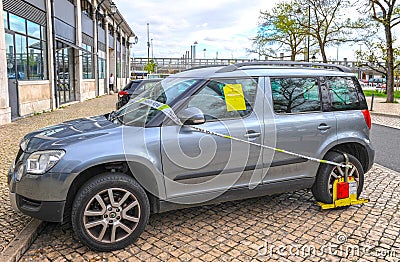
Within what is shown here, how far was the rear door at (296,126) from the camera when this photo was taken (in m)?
4.25

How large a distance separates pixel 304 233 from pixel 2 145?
23.1 ft

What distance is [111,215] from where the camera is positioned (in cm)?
353

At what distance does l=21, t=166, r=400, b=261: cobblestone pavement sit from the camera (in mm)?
3494

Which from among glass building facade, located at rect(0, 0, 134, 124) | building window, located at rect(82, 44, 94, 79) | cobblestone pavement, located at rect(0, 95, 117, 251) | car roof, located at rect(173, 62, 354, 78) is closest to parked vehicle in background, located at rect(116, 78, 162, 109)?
cobblestone pavement, located at rect(0, 95, 117, 251)

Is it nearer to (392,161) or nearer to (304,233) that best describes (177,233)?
(304,233)

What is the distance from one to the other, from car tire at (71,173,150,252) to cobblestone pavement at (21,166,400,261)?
0.14 m

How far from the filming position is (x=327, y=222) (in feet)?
14.1

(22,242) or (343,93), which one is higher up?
(343,93)

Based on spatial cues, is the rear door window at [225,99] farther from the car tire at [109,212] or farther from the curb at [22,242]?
the curb at [22,242]

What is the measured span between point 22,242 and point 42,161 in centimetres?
87

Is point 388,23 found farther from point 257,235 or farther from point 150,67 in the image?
point 150,67

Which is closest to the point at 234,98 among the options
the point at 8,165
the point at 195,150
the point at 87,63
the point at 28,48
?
the point at 195,150

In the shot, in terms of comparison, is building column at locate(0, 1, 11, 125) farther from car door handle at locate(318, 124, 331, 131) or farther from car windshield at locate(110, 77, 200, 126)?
car door handle at locate(318, 124, 331, 131)

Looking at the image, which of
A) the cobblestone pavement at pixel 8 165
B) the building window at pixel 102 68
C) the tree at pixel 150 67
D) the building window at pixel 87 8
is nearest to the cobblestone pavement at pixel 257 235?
the cobblestone pavement at pixel 8 165
